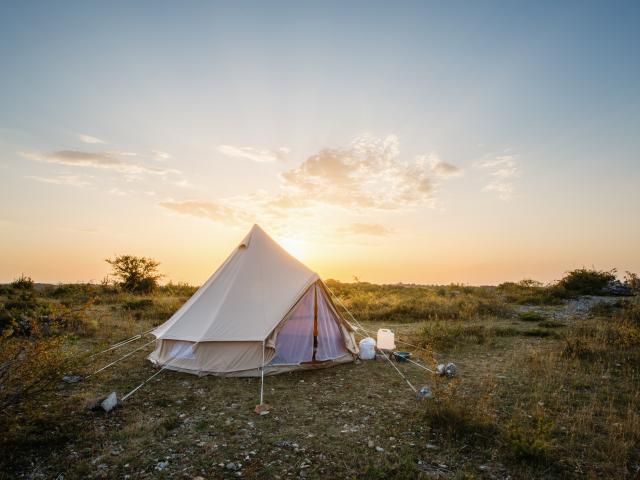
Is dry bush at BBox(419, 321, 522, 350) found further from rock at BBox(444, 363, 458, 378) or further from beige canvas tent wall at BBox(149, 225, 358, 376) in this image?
beige canvas tent wall at BBox(149, 225, 358, 376)

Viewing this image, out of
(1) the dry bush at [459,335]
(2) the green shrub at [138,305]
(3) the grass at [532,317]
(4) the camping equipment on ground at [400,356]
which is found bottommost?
(4) the camping equipment on ground at [400,356]

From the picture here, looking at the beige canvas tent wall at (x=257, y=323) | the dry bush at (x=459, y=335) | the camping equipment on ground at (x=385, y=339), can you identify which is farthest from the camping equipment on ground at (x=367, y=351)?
the dry bush at (x=459, y=335)

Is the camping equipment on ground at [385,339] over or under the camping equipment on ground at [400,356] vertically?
over

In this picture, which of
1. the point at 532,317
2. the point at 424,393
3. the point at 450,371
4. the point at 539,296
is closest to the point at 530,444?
the point at 424,393

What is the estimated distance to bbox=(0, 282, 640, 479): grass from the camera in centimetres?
414

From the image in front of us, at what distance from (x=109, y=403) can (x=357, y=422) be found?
150 inches

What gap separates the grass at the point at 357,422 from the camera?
414 cm

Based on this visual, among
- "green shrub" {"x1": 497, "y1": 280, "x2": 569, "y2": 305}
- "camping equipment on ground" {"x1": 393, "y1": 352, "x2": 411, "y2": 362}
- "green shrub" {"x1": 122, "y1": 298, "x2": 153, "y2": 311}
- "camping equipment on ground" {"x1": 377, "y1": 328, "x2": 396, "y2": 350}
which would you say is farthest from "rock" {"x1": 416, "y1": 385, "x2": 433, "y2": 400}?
"green shrub" {"x1": 497, "y1": 280, "x2": 569, "y2": 305}

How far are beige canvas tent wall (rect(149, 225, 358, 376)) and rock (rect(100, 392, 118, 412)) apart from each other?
1.81 meters

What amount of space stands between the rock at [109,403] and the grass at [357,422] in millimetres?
112

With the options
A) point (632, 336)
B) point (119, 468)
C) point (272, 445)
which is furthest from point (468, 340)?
point (119, 468)

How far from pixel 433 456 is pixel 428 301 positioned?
12.6m

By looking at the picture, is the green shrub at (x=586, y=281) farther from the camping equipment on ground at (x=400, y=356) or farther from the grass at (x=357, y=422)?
the camping equipment on ground at (x=400, y=356)

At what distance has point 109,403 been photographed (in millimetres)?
5734
